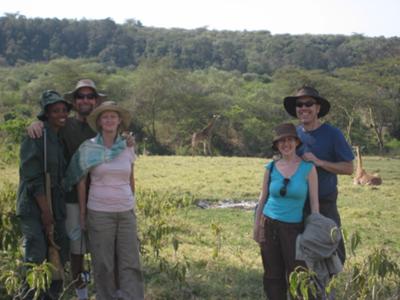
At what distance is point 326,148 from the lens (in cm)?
384

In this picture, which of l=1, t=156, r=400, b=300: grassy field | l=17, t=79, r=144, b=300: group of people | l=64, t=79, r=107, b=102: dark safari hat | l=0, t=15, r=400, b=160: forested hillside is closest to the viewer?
l=17, t=79, r=144, b=300: group of people

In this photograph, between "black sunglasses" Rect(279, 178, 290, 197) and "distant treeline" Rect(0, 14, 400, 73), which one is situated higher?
"distant treeline" Rect(0, 14, 400, 73)

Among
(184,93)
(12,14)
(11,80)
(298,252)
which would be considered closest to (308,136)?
(298,252)

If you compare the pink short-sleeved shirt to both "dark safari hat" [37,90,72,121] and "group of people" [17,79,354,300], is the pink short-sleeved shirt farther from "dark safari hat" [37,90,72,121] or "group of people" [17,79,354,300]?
"dark safari hat" [37,90,72,121]

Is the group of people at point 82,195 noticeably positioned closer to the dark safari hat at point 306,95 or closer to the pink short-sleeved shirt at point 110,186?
the pink short-sleeved shirt at point 110,186

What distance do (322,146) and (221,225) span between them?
17.7ft

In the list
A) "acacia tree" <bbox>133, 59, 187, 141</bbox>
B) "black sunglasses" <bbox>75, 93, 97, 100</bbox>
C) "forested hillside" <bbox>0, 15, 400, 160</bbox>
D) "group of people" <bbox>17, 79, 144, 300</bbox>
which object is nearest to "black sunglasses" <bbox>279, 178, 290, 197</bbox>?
"group of people" <bbox>17, 79, 144, 300</bbox>

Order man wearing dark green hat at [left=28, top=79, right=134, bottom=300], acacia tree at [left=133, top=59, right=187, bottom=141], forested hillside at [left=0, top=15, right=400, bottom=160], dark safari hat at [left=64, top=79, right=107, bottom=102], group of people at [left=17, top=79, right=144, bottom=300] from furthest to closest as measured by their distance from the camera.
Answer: acacia tree at [left=133, top=59, right=187, bottom=141]
forested hillside at [left=0, top=15, right=400, bottom=160]
dark safari hat at [left=64, top=79, right=107, bottom=102]
man wearing dark green hat at [left=28, top=79, right=134, bottom=300]
group of people at [left=17, top=79, right=144, bottom=300]

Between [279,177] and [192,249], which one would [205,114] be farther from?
[279,177]

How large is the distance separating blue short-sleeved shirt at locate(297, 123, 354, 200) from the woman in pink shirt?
1.21 metres

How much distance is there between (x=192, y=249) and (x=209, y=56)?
70.3m

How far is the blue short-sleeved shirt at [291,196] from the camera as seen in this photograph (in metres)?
3.69

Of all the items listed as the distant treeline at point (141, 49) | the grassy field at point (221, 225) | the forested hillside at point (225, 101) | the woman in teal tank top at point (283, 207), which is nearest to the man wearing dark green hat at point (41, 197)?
the grassy field at point (221, 225)

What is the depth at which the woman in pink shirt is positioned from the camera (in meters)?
3.83
